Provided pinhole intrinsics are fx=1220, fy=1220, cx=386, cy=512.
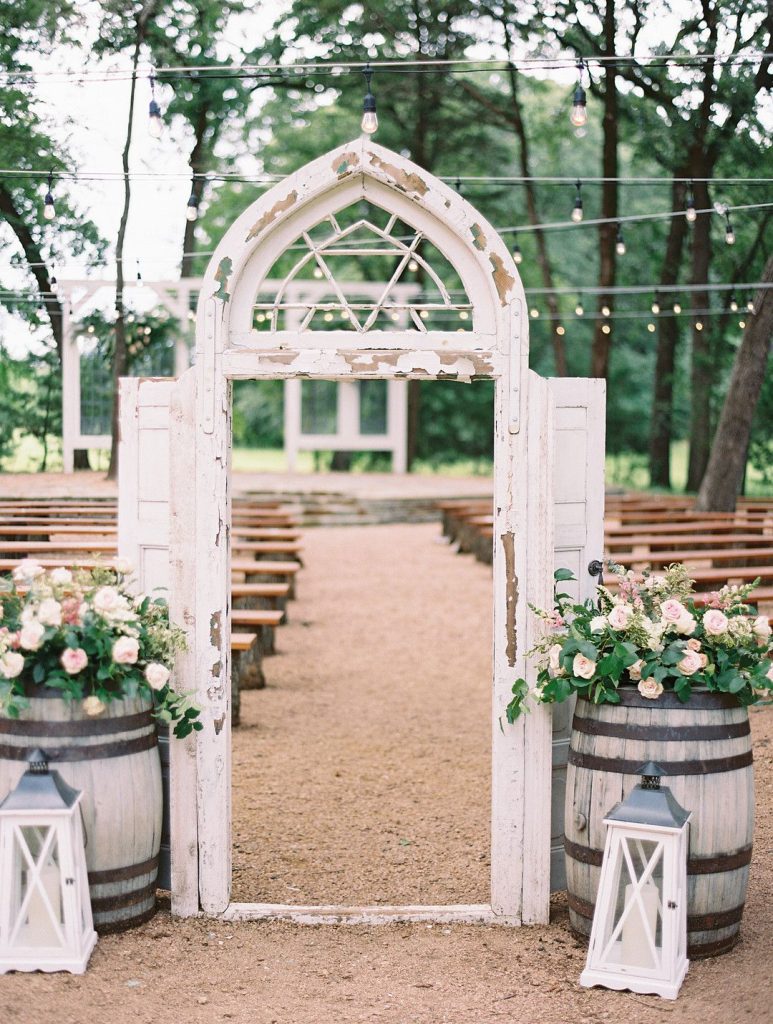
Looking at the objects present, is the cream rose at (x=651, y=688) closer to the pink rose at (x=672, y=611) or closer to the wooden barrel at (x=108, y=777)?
the pink rose at (x=672, y=611)

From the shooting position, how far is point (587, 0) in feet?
51.8

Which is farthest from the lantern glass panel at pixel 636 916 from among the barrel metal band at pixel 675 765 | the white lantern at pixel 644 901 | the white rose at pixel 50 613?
the white rose at pixel 50 613

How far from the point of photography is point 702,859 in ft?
12.9

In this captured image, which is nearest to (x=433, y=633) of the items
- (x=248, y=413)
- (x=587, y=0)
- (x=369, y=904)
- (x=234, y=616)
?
(x=234, y=616)

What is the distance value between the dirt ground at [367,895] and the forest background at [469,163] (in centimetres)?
269

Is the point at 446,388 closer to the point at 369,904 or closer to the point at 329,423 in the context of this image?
the point at 329,423

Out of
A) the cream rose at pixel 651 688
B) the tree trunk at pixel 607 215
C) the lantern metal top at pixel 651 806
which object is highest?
the tree trunk at pixel 607 215

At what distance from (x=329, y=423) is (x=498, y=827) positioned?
17.5 m

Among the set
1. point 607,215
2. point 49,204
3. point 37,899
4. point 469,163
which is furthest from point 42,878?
point 469,163

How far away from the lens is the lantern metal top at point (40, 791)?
12.5 feet

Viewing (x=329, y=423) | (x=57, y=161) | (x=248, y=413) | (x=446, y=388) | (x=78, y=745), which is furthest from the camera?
(x=446, y=388)

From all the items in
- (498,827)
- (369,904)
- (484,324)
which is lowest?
(369,904)

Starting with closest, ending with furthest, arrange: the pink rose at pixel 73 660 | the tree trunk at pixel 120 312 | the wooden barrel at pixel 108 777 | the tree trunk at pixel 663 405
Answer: the pink rose at pixel 73 660
the wooden barrel at pixel 108 777
the tree trunk at pixel 120 312
the tree trunk at pixel 663 405

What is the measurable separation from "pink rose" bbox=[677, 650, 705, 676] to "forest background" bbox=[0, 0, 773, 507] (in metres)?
4.50
